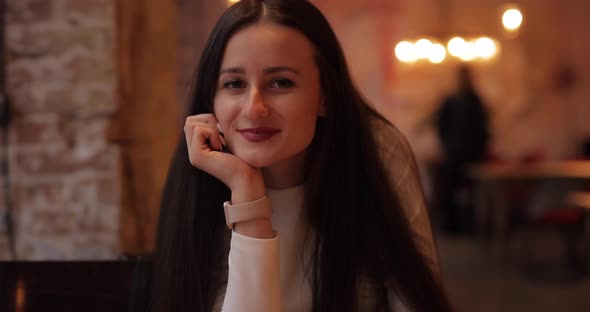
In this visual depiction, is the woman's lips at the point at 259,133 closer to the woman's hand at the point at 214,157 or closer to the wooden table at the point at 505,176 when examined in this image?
the woman's hand at the point at 214,157

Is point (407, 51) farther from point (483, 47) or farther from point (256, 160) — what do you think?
point (256, 160)

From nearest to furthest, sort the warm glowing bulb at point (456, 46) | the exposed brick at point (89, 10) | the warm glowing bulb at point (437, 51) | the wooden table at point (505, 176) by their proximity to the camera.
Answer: the exposed brick at point (89, 10) < the wooden table at point (505, 176) < the warm glowing bulb at point (456, 46) < the warm glowing bulb at point (437, 51)

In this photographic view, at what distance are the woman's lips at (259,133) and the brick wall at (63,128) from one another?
0.80 meters

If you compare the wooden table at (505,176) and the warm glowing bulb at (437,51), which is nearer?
the wooden table at (505,176)

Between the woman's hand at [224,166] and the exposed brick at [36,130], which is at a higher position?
the exposed brick at [36,130]

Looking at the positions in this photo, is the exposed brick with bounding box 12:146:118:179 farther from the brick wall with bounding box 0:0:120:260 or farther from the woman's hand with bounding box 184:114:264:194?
the woman's hand with bounding box 184:114:264:194

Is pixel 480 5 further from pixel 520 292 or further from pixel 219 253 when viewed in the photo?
pixel 219 253

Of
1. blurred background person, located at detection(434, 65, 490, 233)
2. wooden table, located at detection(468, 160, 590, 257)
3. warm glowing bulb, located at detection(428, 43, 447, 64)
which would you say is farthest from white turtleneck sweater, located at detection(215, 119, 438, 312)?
blurred background person, located at detection(434, 65, 490, 233)

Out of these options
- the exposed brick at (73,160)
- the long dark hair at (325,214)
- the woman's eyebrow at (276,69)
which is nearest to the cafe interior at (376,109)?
the exposed brick at (73,160)

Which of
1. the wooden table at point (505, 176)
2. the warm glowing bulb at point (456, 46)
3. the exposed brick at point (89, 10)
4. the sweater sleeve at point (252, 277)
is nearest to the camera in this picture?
the sweater sleeve at point (252, 277)

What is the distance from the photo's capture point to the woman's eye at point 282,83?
123cm

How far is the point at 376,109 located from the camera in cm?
158

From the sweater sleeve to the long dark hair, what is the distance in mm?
127

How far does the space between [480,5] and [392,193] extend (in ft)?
23.3
